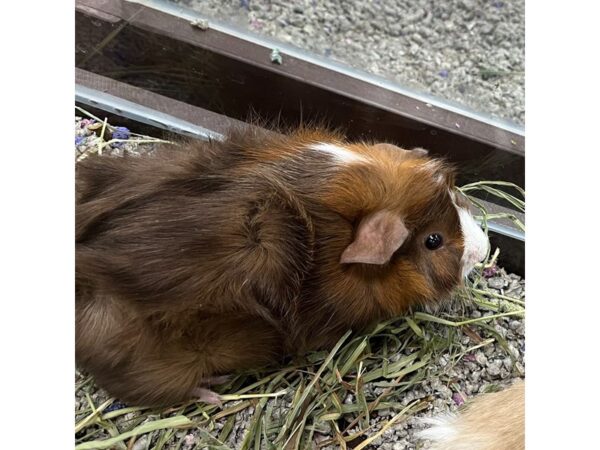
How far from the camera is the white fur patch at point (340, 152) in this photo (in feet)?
4.20

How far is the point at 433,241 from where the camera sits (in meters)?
1.33

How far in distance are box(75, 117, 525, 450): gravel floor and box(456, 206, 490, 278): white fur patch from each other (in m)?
0.13

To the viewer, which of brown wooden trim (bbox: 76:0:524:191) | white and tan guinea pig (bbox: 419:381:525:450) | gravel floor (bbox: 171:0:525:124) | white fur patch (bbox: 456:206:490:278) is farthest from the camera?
gravel floor (bbox: 171:0:525:124)

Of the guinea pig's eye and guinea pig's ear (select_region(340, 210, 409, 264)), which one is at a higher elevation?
guinea pig's ear (select_region(340, 210, 409, 264))

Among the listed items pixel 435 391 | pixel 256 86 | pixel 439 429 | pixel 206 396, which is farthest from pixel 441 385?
pixel 256 86

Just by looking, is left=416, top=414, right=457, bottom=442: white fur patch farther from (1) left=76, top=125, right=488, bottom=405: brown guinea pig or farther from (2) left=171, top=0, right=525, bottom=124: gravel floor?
(2) left=171, top=0, right=525, bottom=124: gravel floor

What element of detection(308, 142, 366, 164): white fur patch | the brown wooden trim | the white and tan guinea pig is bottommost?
the white and tan guinea pig

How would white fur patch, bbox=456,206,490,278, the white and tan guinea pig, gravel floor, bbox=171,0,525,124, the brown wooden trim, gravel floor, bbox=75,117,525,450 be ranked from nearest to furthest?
1. the white and tan guinea pig
2. gravel floor, bbox=75,117,525,450
3. white fur patch, bbox=456,206,490,278
4. the brown wooden trim
5. gravel floor, bbox=171,0,525,124

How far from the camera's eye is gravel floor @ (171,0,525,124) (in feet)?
6.25

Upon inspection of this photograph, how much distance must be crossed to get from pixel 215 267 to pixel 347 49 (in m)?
1.13

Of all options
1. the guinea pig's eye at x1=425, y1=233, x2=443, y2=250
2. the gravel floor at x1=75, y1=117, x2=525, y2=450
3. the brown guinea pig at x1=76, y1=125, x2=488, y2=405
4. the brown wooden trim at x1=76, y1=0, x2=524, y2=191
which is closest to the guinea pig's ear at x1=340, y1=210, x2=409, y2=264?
the brown guinea pig at x1=76, y1=125, x2=488, y2=405

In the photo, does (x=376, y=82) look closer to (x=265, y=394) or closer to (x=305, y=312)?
(x=305, y=312)
